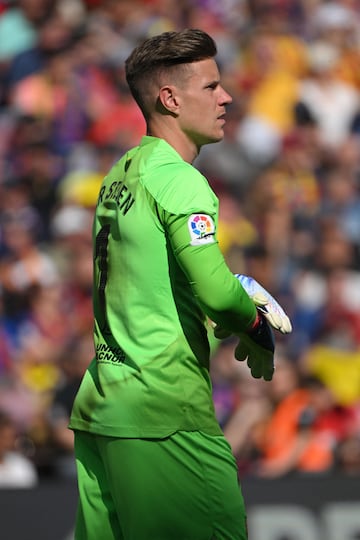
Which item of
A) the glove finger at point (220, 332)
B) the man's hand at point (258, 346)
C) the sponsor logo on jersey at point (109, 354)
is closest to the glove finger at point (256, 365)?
the man's hand at point (258, 346)

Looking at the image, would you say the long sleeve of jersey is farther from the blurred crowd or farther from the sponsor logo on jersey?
the blurred crowd

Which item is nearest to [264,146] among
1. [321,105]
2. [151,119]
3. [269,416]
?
[321,105]

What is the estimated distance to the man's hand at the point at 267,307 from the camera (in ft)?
10.2

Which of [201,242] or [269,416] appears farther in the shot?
[269,416]

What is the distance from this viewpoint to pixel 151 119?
3.28 m

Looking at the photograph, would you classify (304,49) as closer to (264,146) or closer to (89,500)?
(264,146)

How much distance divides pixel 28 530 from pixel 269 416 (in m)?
1.92

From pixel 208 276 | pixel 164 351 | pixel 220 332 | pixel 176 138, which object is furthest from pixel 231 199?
pixel 208 276

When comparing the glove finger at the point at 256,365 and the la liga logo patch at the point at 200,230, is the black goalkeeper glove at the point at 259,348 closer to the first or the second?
the glove finger at the point at 256,365

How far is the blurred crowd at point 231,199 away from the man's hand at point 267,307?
347 cm

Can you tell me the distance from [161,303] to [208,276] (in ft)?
0.71

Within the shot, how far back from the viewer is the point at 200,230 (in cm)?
294

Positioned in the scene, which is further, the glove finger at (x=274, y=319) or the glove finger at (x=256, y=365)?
the glove finger at (x=256, y=365)

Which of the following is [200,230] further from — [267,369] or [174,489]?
[174,489]
